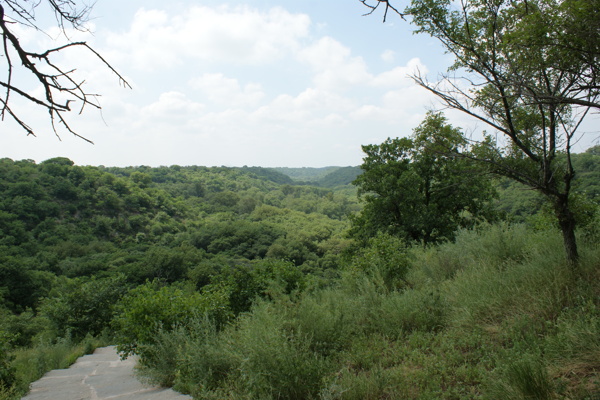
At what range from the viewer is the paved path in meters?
4.34

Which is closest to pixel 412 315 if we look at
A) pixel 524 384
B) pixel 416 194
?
pixel 524 384

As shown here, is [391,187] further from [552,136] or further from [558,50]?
[558,50]

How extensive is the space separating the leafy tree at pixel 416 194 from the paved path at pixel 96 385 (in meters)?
11.4

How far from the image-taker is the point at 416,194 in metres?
14.5

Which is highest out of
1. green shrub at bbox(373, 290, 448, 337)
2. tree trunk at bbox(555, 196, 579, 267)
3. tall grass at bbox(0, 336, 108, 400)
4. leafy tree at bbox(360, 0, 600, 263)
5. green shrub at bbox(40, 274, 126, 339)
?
leafy tree at bbox(360, 0, 600, 263)

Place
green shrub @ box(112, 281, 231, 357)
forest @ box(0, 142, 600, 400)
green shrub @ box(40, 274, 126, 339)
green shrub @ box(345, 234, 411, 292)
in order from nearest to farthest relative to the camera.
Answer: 1. forest @ box(0, 142, 600, 400)
2. green shrub @ box(112, 281, 231, 357)
3. green shrub @ box(345, 234, 411, 292)
4. green shrub @ box(40, 274, 126, 339)

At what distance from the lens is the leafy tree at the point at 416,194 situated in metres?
14.4

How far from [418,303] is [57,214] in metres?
84.4

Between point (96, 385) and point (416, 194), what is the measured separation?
498 inches

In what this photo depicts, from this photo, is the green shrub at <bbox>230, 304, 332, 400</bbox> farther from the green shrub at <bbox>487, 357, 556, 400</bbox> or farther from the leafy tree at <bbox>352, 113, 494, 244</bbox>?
the leafy tree at <bbox>352, 113, 494, 244</bbox>

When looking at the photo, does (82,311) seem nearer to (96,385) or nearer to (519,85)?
(96,385)

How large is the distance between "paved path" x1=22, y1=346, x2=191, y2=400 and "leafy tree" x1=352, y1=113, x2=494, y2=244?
37.2 feet

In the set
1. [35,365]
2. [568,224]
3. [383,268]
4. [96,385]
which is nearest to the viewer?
[568,224]

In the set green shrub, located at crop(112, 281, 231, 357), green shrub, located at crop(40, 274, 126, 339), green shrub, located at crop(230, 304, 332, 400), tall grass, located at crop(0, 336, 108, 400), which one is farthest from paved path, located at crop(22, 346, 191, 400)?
green shrub, located at crop(40, 274, 126, 339)
